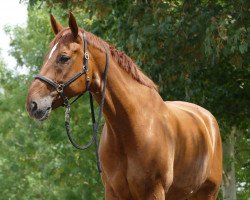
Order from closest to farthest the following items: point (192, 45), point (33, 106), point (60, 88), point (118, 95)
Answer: point (33, 106), point (60, 88), point (118, 95), point (192, 45)

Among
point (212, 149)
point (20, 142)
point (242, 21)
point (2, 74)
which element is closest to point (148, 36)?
point (242, 21)

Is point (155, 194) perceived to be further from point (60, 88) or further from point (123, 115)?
point (60, 88)

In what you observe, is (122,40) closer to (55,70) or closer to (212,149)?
(212,149)

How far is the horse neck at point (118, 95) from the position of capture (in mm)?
7348

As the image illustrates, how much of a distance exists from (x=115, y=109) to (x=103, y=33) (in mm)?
10792

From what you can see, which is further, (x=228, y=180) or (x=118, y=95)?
(x=228, y=180)

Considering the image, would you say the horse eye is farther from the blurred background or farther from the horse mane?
the blurred background

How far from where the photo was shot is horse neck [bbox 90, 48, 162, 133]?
7.35 metres

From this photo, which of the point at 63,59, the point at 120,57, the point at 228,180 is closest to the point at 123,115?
the point at 120,57

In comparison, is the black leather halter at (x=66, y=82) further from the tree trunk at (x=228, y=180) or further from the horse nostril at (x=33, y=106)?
the tree trunk at (x=228, y=180)

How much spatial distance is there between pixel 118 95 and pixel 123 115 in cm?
20

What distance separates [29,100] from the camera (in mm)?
6930

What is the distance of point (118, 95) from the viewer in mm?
7508

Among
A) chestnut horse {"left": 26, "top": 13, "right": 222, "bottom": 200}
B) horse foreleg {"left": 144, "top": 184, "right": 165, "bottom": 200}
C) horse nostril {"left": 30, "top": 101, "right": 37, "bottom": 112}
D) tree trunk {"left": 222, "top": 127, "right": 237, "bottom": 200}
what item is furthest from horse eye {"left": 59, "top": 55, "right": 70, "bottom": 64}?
tree trunk {"left": 222, "top": 127, "right": 237, "bottom": 200}
